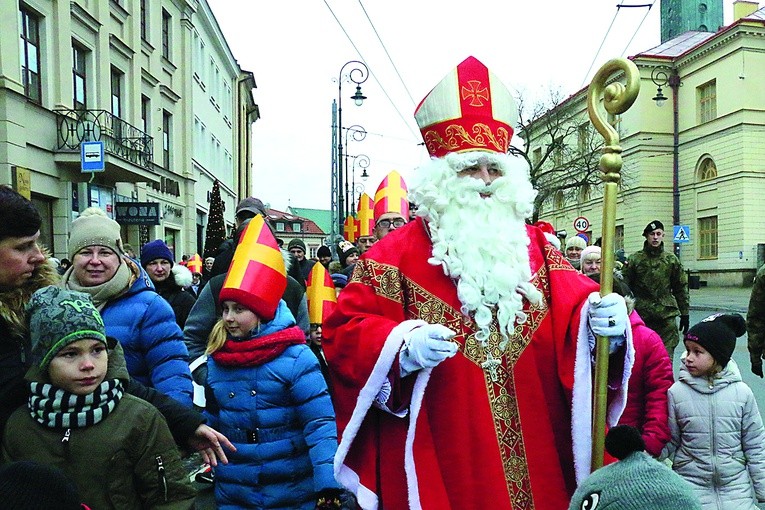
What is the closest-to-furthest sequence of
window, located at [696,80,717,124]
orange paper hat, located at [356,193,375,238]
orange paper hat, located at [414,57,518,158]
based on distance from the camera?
1. orange paper hat, located at [414,57,518,158]
2. orange paper hat, located at [356,193,375,238]
3. window, located at [696,80,717,124]

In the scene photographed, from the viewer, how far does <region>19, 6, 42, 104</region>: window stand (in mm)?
13787

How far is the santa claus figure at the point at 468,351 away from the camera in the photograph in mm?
2367

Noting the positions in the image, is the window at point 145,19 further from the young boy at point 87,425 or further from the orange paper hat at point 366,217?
the young boy at point 87,425

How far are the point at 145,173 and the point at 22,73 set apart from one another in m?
5.50

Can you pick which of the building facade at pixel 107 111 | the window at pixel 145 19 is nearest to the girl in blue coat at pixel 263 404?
the building facade at pixel 107 111

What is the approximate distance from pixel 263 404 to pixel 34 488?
1784 millimetres

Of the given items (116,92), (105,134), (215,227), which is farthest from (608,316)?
(116,92)

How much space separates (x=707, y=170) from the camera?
33.1 meters

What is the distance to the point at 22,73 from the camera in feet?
45.0

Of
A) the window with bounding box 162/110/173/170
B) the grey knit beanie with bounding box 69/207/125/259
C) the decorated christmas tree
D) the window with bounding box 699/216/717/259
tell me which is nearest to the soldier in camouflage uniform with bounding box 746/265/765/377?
the grey knit beanie with bounding box 69/207/125/259

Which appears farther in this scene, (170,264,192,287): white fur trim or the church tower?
the church tower

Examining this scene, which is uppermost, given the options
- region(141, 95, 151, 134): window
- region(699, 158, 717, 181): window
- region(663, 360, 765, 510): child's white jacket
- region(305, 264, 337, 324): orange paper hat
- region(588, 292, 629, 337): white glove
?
region(141, 95, 151, 134): window

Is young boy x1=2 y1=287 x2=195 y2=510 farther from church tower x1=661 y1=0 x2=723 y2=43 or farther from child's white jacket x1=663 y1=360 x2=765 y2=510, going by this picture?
church tower x1=661 y1=0 x2=723 y2=43

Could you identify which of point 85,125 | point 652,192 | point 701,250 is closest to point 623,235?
point 652,192
